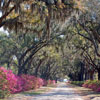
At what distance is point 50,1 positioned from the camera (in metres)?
13.2

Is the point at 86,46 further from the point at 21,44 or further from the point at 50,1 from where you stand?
the point at 50,1

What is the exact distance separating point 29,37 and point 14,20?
10312 mm

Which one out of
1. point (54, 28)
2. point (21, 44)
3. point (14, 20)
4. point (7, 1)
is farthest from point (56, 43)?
point (7, 1)

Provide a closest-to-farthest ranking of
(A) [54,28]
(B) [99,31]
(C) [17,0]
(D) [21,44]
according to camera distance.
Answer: (C) [17,0] < (B) [99,31] < (A) [54,28] < (D) [21,44]

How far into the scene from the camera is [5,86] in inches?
578

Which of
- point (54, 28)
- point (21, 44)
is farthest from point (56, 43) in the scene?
point (21, 44)

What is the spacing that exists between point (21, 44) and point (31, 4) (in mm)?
14706

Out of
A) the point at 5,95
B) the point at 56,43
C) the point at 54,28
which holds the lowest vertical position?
the point at 5,95

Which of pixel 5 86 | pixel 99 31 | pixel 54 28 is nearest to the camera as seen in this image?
pixel 5 86

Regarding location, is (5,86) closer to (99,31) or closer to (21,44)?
(99,31)

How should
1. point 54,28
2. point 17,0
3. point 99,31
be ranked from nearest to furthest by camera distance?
1. point 17,0
2. point 99,31
3. point 54,28

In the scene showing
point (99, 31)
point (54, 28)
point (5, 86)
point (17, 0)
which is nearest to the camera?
point (17, 0)

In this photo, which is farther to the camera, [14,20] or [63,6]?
[14,20]

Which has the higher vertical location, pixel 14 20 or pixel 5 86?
pixel 14 20
